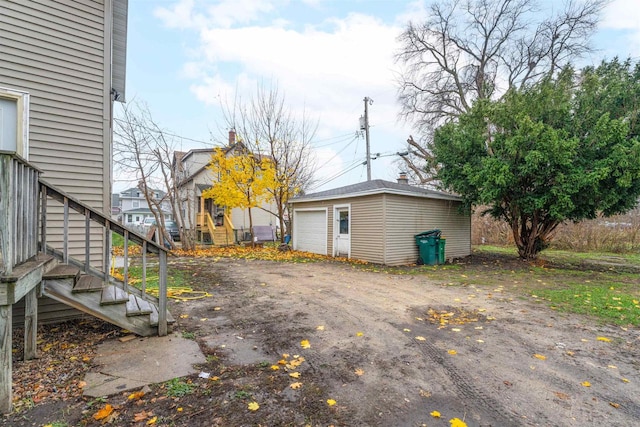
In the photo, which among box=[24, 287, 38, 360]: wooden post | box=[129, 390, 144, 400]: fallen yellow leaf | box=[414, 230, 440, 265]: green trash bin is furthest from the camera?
box=[414, 230, 440, 265]: green trash bin

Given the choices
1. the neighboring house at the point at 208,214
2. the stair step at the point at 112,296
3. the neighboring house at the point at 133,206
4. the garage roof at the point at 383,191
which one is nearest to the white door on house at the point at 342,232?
the garage roof at the point at 383,191

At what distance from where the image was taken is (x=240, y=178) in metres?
14.0

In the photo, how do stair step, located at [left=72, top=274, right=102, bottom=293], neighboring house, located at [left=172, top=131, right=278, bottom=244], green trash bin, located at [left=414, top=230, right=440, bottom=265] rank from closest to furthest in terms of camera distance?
stair step, located at [left=72, top=274, right=102, bottom=293] < green trash bin, located at [left=414, top=230, right=440, bottom=265] < neighboring house, located at [left=172, top=131, right=278, bottom=244]

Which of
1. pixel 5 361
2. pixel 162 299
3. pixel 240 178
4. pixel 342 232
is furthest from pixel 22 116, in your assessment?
pixel 240 178

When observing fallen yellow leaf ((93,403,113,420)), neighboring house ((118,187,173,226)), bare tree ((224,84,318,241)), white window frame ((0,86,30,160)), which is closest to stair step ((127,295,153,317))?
fallen yellow leaf ((93,403,113,420))

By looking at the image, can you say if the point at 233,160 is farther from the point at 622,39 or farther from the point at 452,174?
the point at 622,39

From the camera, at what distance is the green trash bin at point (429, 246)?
1046cm

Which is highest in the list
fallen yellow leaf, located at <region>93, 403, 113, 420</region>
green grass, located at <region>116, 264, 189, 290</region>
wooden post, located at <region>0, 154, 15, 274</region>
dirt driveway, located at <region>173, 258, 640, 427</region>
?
wooden post, located at <region>0, 154, 15, 274</region>

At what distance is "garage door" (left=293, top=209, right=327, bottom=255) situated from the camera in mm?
12909

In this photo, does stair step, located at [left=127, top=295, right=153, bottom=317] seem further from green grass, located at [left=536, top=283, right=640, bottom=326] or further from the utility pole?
the utility pole

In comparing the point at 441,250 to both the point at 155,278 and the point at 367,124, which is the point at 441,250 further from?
the point at 367,124

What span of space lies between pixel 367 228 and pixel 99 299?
850cm

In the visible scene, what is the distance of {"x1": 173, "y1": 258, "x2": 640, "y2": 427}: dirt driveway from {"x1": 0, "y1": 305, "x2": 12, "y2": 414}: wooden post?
1632 mm

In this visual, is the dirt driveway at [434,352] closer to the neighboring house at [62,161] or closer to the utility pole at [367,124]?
the neighboring house at [62,161]
